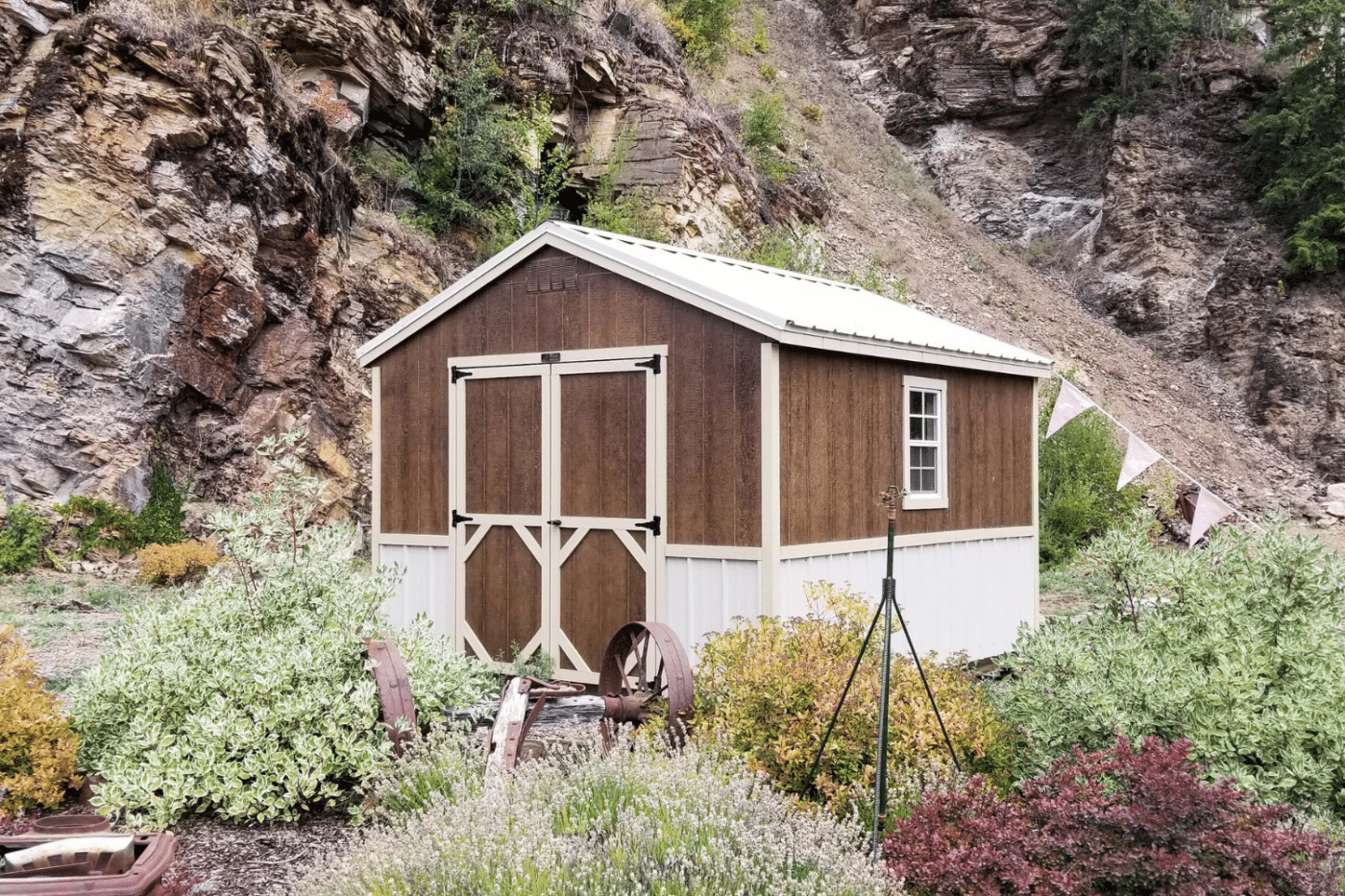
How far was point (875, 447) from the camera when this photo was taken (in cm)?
809

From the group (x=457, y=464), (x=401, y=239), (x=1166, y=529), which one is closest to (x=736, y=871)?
(x=457, y=464)

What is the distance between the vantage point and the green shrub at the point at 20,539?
11859mm

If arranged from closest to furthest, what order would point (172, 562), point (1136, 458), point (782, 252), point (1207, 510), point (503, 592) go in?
1. point (503, 592)
2. point (1207, 510)
3. point (172, 562)
4. point (1136, 458)
5. point (782, 252)

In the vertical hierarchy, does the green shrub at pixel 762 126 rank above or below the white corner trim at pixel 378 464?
above

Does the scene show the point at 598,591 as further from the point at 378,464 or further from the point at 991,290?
the point at 991,290

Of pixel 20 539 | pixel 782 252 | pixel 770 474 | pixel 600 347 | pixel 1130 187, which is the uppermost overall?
pixel 1130 187

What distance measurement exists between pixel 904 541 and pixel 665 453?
208 cm

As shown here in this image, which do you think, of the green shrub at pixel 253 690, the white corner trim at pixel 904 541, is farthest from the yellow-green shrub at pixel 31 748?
the white corner trim at pixel 904 541

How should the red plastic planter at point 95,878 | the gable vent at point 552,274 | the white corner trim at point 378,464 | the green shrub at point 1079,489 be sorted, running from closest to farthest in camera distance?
the red plastic planter at point 95,878 → the gable vent at point 552,274 → the white corner trim at point 378,464 → the green shrub at point 1079,489

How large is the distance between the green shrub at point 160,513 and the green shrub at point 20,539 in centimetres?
103

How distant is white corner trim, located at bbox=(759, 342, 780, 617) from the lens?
696 centimetres

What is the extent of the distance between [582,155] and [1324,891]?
18.0m

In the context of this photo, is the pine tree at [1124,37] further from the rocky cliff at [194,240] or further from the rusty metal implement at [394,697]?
the rusty metal implement at [394,697]

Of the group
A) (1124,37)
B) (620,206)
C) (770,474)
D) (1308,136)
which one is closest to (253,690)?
(770,474)
